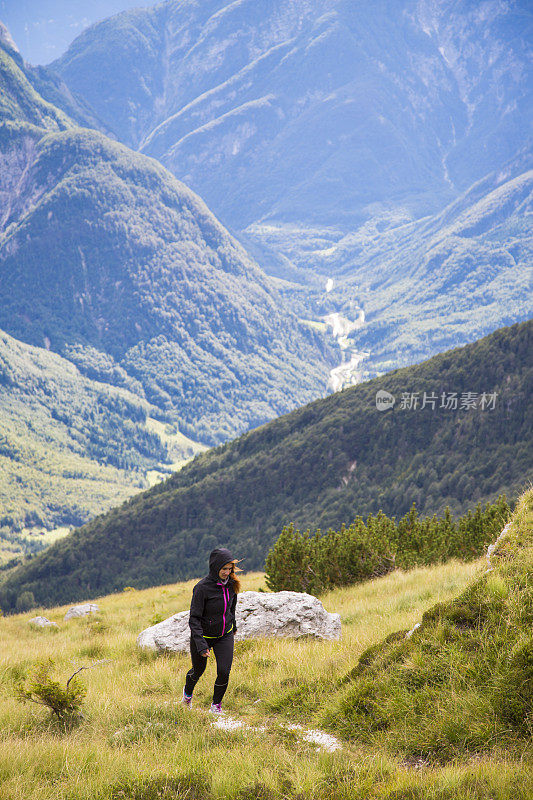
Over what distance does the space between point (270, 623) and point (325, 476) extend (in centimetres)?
13511

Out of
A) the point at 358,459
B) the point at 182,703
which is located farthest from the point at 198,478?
the point at 182,703

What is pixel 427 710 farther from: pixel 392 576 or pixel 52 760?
pixel 392 576

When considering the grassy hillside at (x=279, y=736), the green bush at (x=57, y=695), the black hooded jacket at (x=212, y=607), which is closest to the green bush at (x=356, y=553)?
the grassy hillside at (x=279, y=736)

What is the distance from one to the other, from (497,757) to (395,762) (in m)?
1.05

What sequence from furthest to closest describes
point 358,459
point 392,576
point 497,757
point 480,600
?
point 358,459 < point 392,576 < point 480,600 < point 497,757

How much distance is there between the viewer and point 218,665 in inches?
369

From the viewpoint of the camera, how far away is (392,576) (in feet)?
62.0

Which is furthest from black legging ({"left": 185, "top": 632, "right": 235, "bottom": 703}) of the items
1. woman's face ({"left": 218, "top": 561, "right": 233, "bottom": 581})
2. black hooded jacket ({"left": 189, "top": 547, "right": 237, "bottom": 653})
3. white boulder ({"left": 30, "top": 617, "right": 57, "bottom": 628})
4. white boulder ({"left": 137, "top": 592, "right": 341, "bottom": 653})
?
white boulder ({"left": 30, "top": 617, "right": 57, "bottom": 628})

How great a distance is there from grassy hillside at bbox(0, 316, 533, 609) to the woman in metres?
99.5

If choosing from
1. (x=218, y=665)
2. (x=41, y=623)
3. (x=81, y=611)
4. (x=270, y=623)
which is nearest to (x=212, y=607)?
(x=218, y=665)

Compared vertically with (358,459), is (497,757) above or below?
below

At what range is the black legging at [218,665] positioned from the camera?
9.31 metres

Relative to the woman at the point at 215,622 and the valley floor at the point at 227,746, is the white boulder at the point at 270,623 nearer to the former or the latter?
the valley floor at the point at 227,746

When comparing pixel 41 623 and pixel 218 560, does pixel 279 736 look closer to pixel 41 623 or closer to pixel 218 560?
pixel 218 560
